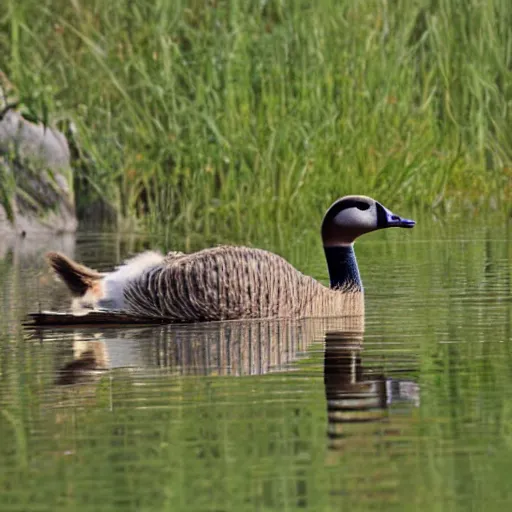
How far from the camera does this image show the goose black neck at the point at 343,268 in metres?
10.6

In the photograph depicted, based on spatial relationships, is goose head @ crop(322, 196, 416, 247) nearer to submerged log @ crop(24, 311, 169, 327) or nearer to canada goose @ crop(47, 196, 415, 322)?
canada goose @ crop(47, 196, 415, 322)

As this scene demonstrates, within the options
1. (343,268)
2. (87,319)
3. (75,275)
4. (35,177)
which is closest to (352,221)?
(343,268)

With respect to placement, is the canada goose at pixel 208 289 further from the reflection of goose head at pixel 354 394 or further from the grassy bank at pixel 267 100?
the grassy bank at pixel 267 100

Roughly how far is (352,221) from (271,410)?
14.0 feet

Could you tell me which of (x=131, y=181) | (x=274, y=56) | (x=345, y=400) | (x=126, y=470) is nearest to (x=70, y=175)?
(x=131, y=181)

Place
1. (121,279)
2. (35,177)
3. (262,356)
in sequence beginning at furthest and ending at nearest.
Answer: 1. (35,177)
2. (121,279)
3. (262,356)

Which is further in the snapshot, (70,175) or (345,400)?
(70,175)

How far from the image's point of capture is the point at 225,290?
32.7 feet

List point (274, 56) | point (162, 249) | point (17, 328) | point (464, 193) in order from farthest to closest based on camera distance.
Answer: point (464, 193)
point (274, 56)
point (162, 249)
point (17, 328)

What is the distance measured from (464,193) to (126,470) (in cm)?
1168

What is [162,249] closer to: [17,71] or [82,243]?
[82,243]

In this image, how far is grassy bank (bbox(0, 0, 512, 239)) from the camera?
15.5 metres

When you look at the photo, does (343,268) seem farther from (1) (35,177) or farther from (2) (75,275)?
(1) (35,177)

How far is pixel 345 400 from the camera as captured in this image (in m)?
7.10
